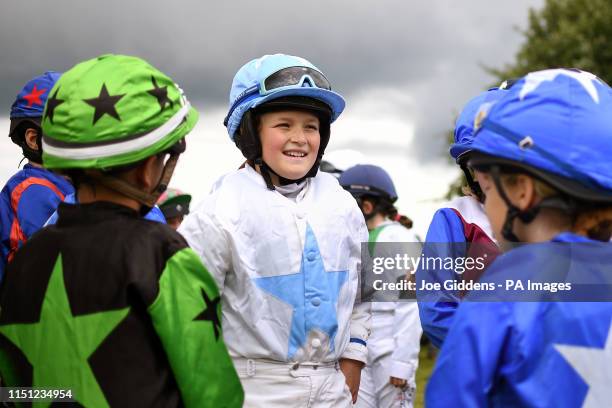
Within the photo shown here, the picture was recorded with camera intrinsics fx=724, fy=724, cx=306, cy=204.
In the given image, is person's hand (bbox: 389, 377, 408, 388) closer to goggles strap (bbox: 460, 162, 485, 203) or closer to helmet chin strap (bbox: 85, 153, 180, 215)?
goggles strap (bbox: 460, 162, 485, 203)

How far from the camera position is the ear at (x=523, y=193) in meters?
2.12

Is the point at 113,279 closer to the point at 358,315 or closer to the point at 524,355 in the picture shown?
the point at 524,355

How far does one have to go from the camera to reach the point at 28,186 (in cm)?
402

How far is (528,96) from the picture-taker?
2.13m

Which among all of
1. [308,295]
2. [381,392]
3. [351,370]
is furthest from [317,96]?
[381,392]

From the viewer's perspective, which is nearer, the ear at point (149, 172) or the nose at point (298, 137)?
the ear at point (149, 172)

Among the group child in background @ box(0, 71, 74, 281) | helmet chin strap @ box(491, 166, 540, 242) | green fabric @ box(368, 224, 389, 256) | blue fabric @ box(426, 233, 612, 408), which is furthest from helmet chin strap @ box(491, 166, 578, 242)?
green fabric @ box(368, 224, 389, 256)

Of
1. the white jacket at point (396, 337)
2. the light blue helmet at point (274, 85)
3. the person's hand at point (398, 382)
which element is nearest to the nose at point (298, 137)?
the light blue helmet at point (274, 85)

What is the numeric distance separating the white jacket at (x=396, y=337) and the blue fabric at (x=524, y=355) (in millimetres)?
3681

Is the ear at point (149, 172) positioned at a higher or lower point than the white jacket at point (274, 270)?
higher

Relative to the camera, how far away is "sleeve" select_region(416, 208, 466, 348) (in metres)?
3.28

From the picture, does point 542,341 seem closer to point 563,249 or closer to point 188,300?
point 563,249

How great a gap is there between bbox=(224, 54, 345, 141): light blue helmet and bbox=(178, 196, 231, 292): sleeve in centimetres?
60

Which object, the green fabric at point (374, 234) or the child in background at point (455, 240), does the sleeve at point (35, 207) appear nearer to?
the child in background at point (455, 240)
